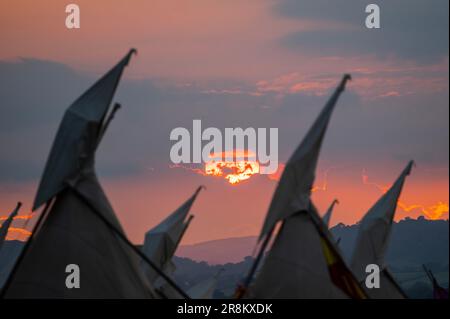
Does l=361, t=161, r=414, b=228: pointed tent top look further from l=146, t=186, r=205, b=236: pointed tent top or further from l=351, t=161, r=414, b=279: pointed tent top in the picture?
l=146, t=186, r=205, b=236: pointed tent top

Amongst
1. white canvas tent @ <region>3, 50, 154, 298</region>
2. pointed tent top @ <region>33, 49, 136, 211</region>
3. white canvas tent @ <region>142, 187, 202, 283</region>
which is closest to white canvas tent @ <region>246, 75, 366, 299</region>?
white canvas tent @ <region>3, 50, 154, 298</region>

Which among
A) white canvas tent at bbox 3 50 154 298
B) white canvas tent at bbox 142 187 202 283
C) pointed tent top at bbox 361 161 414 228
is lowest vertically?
white canvas tent at bbox 142 187 202 283

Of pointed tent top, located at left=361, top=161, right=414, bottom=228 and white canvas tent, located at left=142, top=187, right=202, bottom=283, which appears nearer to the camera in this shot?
pointed tent top, located at left=361, top=161, right=414, bottom=228

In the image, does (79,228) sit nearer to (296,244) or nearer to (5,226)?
(296,244)

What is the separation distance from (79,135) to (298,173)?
11.4 metres

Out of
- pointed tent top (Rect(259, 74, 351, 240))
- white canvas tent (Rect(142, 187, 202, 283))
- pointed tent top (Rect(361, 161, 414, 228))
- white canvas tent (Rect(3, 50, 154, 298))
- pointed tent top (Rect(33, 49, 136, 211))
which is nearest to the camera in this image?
pointed tent top (Rect(259, 74, 351, 240))

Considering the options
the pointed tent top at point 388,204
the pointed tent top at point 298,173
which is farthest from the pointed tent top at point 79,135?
the pointed tent top at point 388,204

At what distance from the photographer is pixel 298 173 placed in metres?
49.1

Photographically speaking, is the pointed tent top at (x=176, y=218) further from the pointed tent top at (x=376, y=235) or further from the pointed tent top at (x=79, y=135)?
the pointed tent top at (x=79, y=135)

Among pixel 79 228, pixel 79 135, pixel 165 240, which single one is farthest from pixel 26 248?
pixel 165 240

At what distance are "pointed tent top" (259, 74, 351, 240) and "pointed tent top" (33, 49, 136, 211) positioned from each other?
9.93 m

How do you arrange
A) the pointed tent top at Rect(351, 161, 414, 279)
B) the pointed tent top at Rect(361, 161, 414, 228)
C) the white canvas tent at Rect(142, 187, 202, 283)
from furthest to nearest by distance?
the white canvas tent at Rect(142, 187, 202, 283)
the pointed tent top at Rect(351, 161, 414, 279)
the pointed tent top at Rect(361, 161, 414, 228)

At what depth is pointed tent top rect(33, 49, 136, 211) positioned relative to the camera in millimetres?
50219

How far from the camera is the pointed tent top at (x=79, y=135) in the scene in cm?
5022
